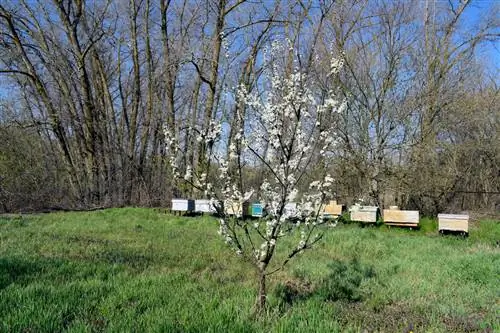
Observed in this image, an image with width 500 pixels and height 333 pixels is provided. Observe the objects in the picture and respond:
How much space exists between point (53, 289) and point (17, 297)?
0.42 meters

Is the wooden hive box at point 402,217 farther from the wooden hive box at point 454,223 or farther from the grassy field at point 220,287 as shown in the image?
the grassy field at point 220,287

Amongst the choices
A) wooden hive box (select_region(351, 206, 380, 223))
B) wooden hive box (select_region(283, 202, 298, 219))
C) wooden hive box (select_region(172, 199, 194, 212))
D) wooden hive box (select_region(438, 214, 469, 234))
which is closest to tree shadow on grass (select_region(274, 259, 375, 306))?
wooden hive box (select_region(283, 202, 298, 219))

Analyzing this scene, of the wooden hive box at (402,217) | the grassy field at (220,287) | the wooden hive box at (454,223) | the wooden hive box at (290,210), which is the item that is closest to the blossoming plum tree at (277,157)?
the wooden hive box at (290,210)

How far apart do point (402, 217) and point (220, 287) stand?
9496 millimetres

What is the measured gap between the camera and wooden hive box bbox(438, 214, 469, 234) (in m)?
12.2

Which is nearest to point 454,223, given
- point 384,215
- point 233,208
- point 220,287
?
point 384,215

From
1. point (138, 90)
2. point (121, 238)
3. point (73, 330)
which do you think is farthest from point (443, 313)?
point (138, 90)

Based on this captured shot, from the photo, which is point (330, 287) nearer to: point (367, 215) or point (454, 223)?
point (454, 223)

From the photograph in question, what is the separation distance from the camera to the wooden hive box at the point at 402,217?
13.3 m

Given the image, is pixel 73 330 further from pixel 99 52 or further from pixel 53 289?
A: pixel 99 52

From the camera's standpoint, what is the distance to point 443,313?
493cm

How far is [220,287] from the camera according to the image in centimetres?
561

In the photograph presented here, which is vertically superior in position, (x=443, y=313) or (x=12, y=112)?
(x=12, y=112)

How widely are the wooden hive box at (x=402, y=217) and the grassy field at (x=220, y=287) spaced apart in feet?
10.8
